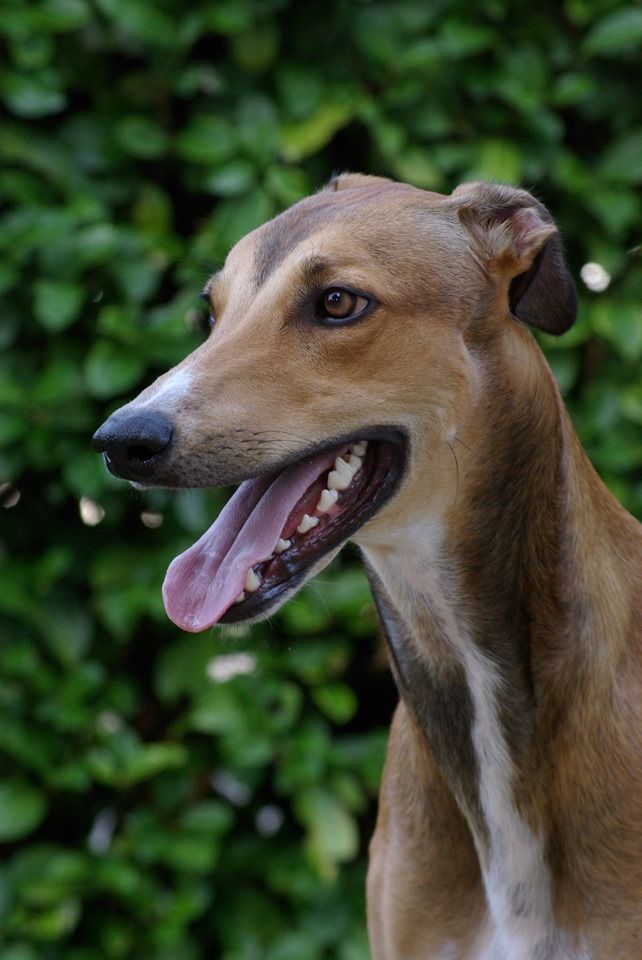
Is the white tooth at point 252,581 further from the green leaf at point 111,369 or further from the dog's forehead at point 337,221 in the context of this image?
the green leaf at point 111,369

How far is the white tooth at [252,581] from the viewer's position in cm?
237

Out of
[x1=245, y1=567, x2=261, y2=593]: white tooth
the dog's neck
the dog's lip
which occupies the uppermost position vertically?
[x1=245, y1=567, x2=261, y2=593]: white tooth

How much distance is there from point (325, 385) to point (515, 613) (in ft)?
1.71

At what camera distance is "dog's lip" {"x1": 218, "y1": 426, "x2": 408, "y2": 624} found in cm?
236

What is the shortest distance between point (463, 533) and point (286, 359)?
1.46 ft

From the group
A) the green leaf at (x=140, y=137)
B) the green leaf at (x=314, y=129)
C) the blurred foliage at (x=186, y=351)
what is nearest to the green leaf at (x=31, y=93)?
the blurred foliage at (x=186, y=351)

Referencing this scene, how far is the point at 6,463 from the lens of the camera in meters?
3.82

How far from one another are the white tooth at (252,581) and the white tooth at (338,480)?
200 millimetres

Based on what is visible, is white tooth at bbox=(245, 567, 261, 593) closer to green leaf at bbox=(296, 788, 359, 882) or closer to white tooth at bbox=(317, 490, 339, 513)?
white tooth at bbox=(317, 490, 339, 513)

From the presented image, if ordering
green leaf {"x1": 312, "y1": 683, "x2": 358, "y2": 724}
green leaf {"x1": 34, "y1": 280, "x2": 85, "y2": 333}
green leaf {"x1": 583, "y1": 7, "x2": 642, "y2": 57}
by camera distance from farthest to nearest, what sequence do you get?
green leaf {"x1": 312, "y1": 683, "x2": 358, "y2": 724} → green leaf {"x1": 583, "y1": 7, "x2": 642, "y2": 57} → green leaf {"x1": 34, "y1": 280, "x2": 85, "y2": 333}

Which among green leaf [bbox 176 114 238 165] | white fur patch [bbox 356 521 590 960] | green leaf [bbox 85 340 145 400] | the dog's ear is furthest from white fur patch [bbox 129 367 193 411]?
green leaf [bbox 176 114 238 165]

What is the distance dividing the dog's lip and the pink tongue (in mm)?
30

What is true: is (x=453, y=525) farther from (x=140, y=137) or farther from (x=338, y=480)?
(x=140, y=137)

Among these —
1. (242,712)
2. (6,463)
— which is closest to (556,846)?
(242,712)
